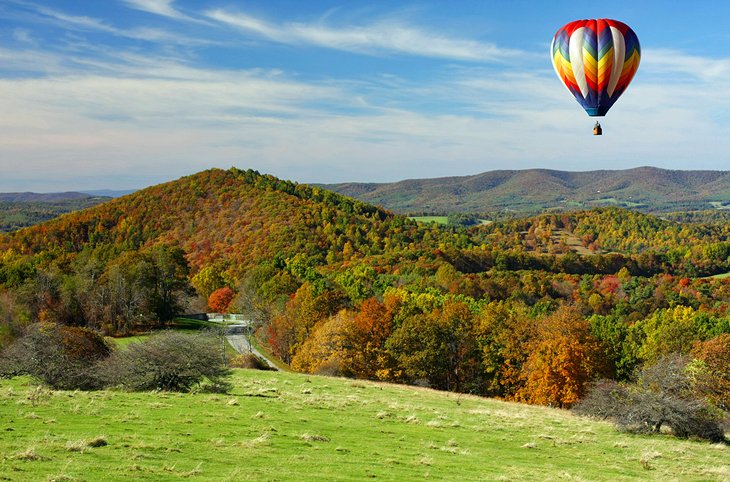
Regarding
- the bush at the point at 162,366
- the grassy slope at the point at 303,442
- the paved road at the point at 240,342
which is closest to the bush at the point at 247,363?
the paved road at the point at 240,342

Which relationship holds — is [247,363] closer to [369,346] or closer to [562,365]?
[369,346]

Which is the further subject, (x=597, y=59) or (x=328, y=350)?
(x=328, y=350)

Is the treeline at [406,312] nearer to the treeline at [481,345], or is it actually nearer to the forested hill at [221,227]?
the treeline at [481,345]

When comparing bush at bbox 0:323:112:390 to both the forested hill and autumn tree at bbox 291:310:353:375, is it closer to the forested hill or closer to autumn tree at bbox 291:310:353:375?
Result: autumn tree at bbox 291:310:353:375

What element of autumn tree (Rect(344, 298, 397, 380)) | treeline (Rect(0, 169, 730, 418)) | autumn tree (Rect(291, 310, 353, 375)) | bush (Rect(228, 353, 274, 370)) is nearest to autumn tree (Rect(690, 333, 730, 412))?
treeline (Rect(0, 169, 730, 418))

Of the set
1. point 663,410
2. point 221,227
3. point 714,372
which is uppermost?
point 221,227

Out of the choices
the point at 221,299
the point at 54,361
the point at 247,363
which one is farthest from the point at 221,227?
the point at 54,361
